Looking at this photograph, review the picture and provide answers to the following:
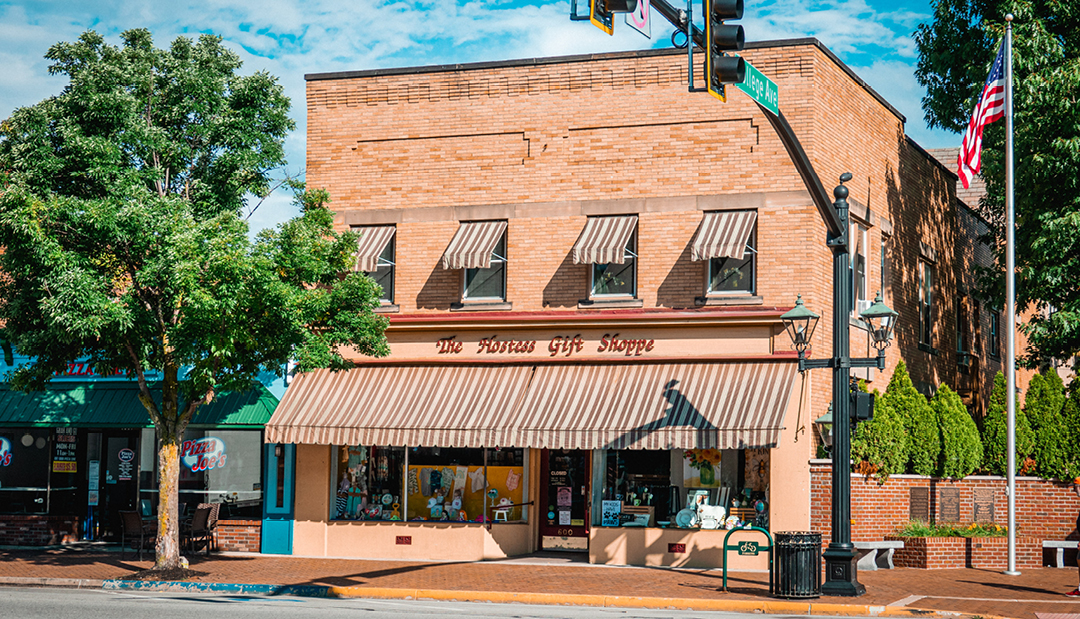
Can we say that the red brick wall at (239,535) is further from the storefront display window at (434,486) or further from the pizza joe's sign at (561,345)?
the pizza joe's sign at (561,345)

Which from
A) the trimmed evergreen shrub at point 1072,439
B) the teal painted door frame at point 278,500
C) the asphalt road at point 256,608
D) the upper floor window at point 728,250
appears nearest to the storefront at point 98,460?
the teal painted door frame at point 278,500

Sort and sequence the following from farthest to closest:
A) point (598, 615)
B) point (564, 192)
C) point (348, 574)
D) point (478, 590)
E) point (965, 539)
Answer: point (564, 192) < point (965, 539) < point (348, 574) < point (478, 590) < point (598, 615)

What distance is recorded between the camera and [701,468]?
20.7 metres

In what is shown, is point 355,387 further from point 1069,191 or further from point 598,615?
point 1069,191

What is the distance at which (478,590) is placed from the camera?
1652 cm

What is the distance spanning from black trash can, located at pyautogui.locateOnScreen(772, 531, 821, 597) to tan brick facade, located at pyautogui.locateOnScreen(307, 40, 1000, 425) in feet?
16.1

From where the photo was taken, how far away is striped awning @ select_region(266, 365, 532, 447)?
20.6 metres

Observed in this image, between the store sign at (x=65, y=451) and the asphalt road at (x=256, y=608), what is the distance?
802 centimetres

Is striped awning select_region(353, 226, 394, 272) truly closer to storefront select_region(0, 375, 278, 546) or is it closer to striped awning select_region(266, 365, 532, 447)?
striped awning select_region(266, 365, 532, 447)

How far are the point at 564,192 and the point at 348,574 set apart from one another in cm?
813

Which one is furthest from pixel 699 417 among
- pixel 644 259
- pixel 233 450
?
pixel 233 450

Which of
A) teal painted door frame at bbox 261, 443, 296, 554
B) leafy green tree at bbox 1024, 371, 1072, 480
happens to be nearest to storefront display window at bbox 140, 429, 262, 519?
teal painted door frame at bbox 261, 443, 296, 554

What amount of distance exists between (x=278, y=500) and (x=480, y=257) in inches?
249

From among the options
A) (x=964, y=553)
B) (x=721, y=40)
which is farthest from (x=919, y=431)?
(x=721, y=40)
